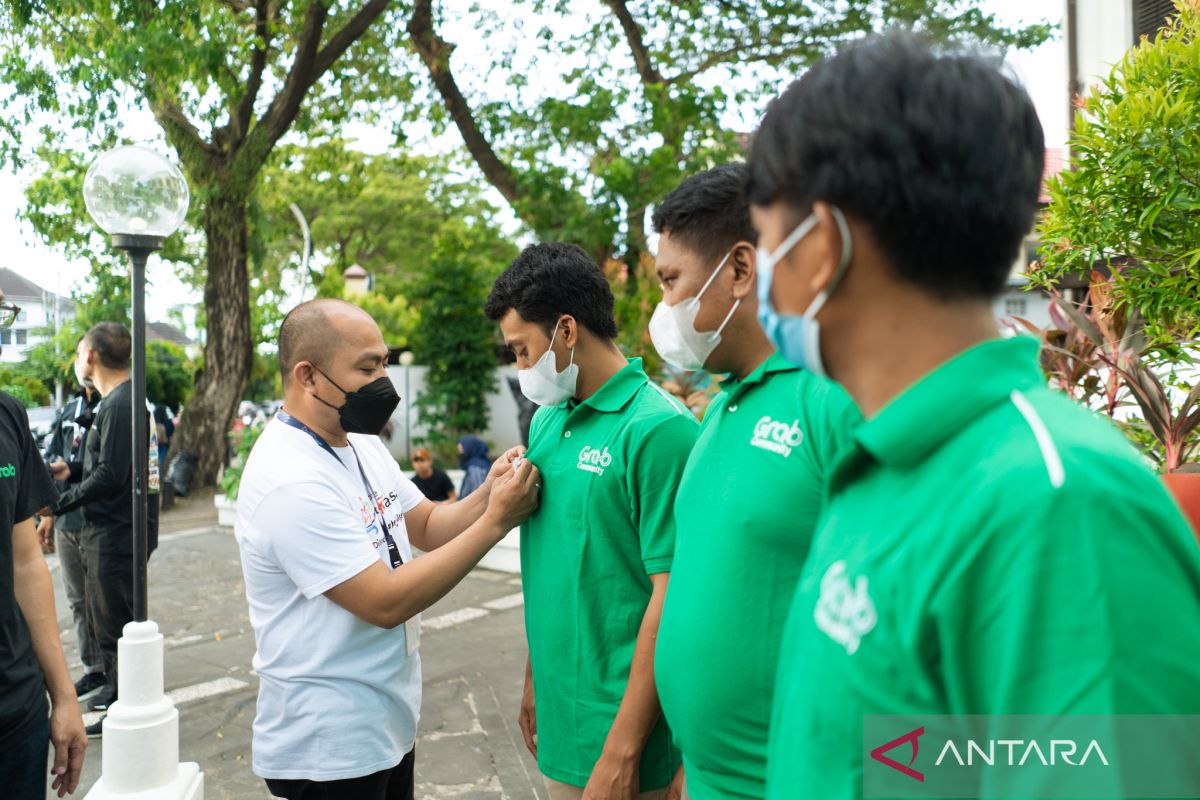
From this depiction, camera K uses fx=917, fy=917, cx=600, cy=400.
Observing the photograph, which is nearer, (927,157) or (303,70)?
(927,157)

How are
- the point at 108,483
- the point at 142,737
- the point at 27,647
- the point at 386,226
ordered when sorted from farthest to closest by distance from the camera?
the point at 386,226, the point at 108,483, the point at 142,737, the point at 27,647

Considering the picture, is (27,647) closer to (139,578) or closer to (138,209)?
(139,578)

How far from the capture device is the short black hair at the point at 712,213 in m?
2.03

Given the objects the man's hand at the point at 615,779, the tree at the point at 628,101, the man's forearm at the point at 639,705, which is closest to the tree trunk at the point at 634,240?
the tree at the point at 628,101

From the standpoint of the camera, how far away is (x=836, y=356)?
1.08m

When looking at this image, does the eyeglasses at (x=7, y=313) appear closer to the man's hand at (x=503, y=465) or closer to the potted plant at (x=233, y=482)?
the man's hand at (x=503, y=465)

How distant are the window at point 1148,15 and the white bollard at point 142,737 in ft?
25.3

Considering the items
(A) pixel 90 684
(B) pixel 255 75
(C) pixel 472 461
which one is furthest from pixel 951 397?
(B) pixel 255 75

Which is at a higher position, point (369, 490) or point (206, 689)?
point (369, 490)

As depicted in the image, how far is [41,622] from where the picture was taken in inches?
101

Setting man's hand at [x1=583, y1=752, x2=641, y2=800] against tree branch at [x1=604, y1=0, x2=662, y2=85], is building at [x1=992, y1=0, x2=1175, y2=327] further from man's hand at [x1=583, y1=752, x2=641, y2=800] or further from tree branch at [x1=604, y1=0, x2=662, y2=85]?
man's hand at [x1=583, y1=752, x2=641, y2=800]

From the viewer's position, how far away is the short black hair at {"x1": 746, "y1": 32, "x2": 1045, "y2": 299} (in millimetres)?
930

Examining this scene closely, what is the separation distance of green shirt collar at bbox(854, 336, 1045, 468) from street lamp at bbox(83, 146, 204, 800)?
350 centimetres

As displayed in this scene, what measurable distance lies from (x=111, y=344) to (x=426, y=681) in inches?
110
